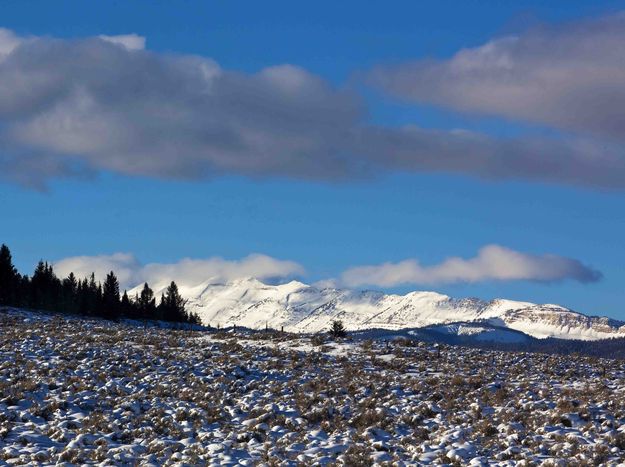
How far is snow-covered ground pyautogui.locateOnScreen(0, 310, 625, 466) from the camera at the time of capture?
23.9m

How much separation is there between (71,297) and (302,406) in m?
86.1

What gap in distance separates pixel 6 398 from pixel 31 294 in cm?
7866

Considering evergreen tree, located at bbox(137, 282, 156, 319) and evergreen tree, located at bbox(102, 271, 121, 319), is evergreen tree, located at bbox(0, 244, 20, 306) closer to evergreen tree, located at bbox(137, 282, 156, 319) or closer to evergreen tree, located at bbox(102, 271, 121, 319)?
evergreen tree, located at bbox(102, 271, 121, 319)

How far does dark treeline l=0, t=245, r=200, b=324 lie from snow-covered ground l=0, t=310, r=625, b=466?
57.3 metres

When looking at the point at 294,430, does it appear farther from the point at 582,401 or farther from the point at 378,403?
the point at 582,401

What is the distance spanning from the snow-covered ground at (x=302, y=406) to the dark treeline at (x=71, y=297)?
57.3 meters

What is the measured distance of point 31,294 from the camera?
10450 centimetres

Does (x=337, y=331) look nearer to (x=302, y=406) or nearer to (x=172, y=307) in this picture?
(x=302, y=406)

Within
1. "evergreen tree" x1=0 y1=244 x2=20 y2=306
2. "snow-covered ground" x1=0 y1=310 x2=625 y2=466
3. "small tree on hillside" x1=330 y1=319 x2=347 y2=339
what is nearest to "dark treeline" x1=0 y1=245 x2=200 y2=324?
"evergreen tree" x1=0 y1=244 x2=20 y2=306

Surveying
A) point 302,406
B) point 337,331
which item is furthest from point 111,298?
point 302,406

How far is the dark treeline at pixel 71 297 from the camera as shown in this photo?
96.9 meters

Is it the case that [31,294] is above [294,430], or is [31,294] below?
above

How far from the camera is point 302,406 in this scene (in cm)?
2936

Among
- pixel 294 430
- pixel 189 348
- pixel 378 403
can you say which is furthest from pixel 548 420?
pixel 189 348
